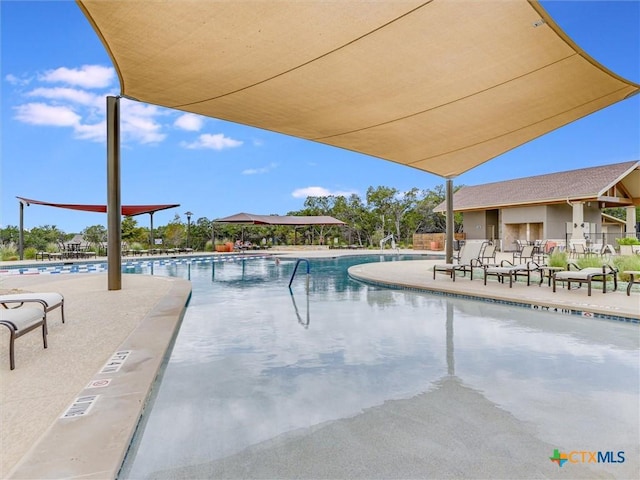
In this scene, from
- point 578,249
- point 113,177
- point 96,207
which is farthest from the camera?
point 96,207

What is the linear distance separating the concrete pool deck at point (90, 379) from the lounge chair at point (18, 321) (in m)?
0.20

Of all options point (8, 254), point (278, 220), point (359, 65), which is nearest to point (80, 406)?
point (359, 65)

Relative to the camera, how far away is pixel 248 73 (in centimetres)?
411

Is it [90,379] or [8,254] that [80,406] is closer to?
[90,379]

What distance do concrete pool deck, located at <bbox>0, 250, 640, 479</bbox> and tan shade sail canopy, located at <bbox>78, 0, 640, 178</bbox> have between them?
275cm

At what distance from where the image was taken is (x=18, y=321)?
3234 millimetres

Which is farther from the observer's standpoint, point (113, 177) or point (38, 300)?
point (113, 177)

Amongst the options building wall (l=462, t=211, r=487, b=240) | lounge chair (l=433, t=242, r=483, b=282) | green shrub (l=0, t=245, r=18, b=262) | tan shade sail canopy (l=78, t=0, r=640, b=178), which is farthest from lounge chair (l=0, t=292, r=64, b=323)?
building wall (l=462, t=211, r=487, b=240)

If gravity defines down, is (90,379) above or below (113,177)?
below

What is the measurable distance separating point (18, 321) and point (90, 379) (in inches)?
36.7

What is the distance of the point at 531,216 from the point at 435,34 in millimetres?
18070

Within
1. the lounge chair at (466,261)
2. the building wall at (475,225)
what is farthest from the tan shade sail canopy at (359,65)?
the building wall at (475,225)

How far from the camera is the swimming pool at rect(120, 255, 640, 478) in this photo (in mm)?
2135

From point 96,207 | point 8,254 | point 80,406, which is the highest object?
point 96,207
